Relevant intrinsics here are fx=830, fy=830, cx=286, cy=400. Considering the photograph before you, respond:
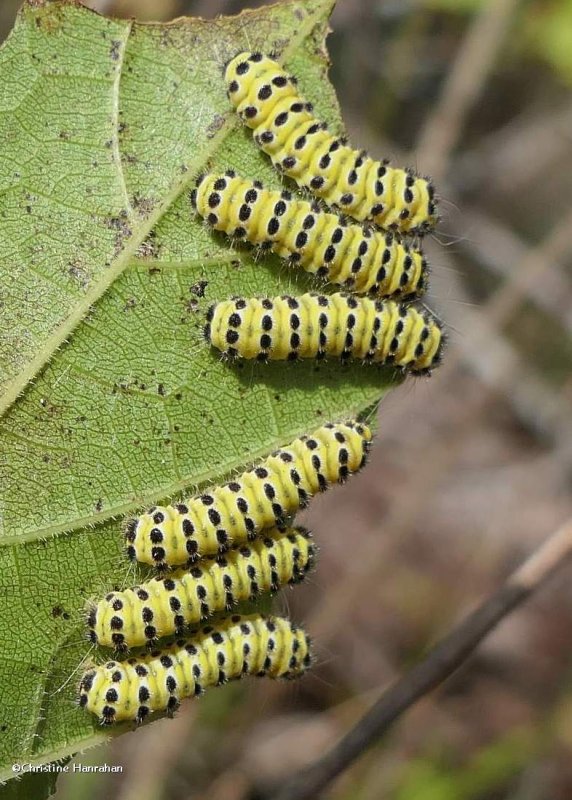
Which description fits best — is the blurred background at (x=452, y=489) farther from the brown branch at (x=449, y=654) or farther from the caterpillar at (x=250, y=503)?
the brown branch at (x=449, y=654)

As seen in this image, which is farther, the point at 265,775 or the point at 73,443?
the point at 265,775

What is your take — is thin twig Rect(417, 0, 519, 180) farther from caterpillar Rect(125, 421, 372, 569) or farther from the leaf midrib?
caterpillar Rect(125, 421, 372, 569)

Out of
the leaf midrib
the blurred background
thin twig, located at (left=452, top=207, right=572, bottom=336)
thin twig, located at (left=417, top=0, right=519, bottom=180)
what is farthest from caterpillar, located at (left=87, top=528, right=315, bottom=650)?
thin twig, located at (left=452, top=207, right=572, bottom=336)

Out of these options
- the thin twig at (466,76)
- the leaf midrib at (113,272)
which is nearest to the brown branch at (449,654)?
the leaf midrib at (113,272)

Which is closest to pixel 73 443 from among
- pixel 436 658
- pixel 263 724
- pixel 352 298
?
pixel 352 298

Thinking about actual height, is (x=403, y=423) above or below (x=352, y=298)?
below

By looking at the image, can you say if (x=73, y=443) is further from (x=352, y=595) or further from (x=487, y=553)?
(x=487, y=553)
